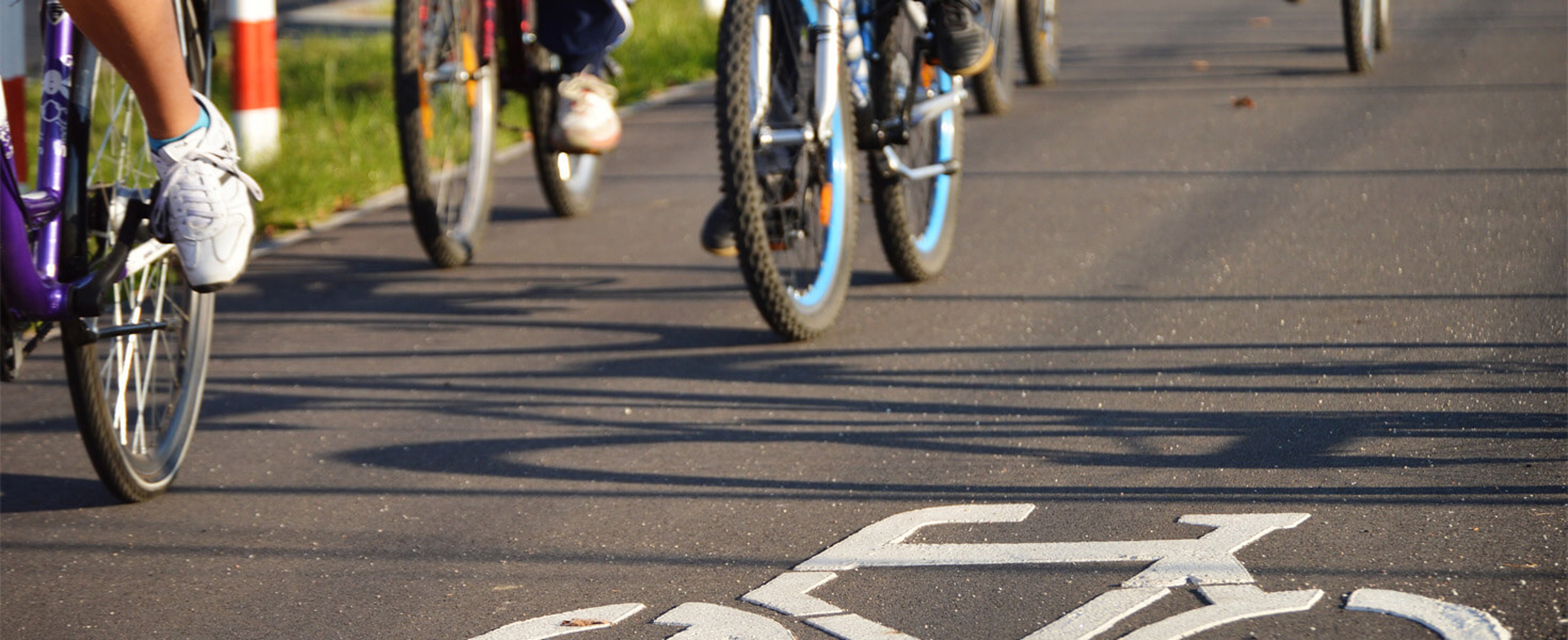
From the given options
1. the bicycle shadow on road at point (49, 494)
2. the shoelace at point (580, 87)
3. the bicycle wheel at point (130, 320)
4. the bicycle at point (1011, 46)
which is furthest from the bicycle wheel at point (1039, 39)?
the bicycle shadow on road at point (49, 494)

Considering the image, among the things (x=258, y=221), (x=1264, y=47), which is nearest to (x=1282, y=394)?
(x=258, y=221)

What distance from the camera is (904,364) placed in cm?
463

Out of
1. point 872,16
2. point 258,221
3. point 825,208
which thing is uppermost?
point 872,16

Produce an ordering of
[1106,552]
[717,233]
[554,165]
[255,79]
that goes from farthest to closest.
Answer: [255,79] → [554,165] → [717,233] → [1106,552]

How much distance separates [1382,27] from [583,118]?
19.0 feet

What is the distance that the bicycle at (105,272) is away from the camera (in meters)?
3.36

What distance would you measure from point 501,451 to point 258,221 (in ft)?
9.74

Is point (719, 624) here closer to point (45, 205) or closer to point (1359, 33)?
point (45, 205)

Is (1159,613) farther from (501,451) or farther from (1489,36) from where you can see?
(1489,36)

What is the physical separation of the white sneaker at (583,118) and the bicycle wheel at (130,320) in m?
1.69

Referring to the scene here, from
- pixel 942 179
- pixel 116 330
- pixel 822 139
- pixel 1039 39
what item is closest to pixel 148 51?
pixel 116 330

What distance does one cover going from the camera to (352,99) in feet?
31.1

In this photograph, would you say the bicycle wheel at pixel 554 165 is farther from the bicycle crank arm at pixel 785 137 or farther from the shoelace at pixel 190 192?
the shoelace at pixel 190 192

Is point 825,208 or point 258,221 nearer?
point 825,208
